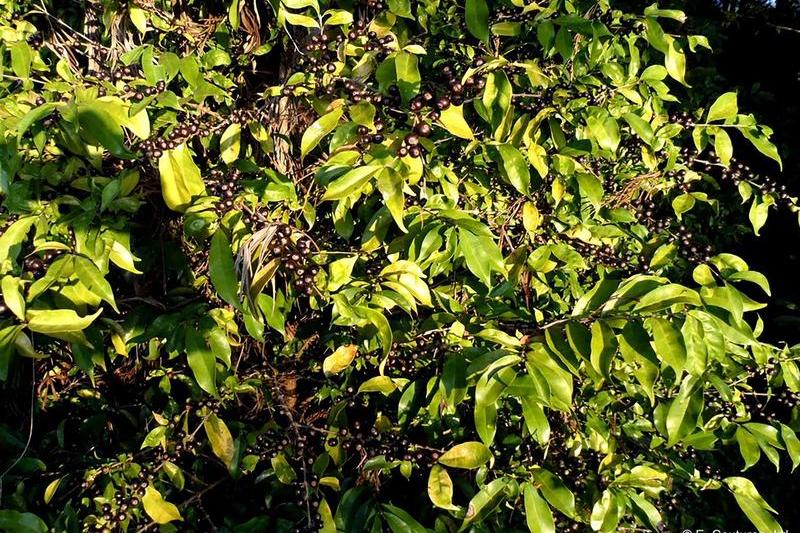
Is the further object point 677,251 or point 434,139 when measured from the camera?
point 677,251

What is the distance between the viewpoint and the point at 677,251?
6.27 feet

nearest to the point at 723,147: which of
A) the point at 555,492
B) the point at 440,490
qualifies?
the point at 555,492

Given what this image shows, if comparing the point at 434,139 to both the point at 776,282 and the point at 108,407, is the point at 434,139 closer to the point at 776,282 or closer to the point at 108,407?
the point at 108,407

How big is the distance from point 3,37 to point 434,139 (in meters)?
1.13

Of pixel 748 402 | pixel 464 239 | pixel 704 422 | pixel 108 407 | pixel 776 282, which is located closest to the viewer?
pixel 464 239

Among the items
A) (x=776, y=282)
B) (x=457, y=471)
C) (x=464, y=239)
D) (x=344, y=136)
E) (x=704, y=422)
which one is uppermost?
(x=344, y=136)

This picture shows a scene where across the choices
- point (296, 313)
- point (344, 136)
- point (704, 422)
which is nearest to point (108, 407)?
point (296, 313)

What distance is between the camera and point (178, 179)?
1471 mm

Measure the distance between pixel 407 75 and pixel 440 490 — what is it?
3.11ft

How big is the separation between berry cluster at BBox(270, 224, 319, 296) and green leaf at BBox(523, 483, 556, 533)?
644mm

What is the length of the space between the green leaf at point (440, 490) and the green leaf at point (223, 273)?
0.65m

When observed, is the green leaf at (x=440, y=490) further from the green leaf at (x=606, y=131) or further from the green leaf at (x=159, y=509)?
the green leaf at (x=606, y=131)

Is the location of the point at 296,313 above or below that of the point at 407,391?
below

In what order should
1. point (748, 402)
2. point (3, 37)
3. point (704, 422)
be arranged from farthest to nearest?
point (748, 402), point (704, 422), point (3, 37)
